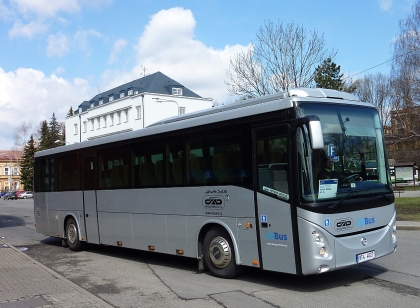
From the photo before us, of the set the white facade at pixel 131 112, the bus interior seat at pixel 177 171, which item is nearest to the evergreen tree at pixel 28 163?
the white facade at pixel 131 112

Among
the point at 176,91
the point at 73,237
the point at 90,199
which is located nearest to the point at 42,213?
the point at 73,237

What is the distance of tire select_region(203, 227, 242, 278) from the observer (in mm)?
8945

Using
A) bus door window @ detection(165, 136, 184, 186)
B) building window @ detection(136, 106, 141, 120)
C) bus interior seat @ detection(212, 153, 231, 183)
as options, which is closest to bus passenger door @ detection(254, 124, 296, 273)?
bus interior seat @ detection(212, 153, 231, 183)

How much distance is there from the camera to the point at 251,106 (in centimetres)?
860

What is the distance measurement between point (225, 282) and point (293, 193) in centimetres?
239

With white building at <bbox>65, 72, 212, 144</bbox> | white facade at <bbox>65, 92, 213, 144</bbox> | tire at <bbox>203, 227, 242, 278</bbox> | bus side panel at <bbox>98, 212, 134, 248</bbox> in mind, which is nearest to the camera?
tire at <bbox>203, 227, 242, 278</bbox>

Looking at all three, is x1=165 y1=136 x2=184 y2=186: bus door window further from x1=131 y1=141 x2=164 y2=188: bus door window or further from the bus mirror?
the bus mirror

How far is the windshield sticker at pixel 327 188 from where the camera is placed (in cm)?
753

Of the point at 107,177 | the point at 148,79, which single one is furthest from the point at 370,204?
the point at 148,79

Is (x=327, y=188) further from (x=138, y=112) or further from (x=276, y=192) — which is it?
(x=138, y=112)

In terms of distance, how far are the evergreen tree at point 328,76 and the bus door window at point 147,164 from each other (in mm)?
18485

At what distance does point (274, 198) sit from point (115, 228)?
5.88 meters

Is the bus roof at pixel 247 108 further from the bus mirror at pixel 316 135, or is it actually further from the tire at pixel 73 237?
the tire at pixel 73 237

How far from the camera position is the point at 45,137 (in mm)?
101562
